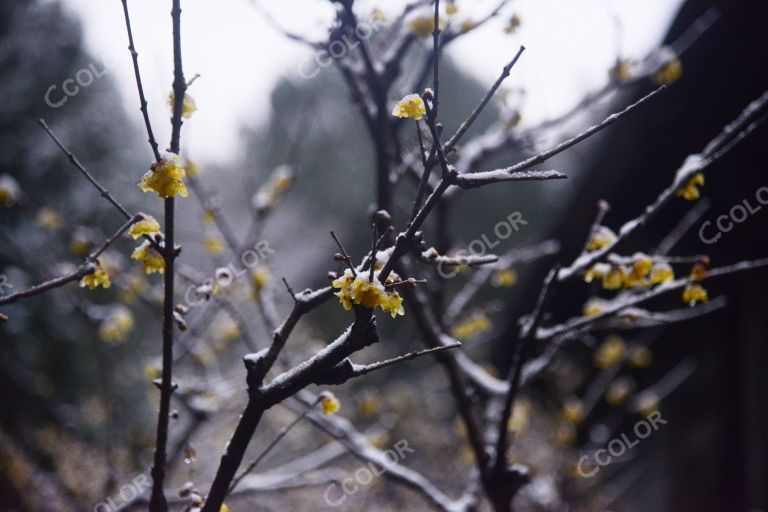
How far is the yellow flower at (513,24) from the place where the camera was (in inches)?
93.9

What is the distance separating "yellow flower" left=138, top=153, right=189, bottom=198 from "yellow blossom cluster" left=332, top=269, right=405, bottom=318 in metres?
0.45

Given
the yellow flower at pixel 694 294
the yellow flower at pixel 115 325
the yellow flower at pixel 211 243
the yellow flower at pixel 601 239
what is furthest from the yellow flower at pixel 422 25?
the yellow flower at pixel 115 325

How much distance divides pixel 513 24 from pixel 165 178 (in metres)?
1.96

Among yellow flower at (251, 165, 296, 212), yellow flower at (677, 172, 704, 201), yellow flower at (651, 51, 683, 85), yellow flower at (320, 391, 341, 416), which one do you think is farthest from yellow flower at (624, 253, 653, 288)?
yellow flower at (251, 165, 296, 212)

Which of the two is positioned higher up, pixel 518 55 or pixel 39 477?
pixel 39 477

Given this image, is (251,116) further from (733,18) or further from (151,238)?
(151,238)

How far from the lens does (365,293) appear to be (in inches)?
41.1

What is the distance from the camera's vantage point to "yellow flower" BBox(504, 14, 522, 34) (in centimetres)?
238

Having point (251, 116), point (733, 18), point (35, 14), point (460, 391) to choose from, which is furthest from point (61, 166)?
point (251, 116)

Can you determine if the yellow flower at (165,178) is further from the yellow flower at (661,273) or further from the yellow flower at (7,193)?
the yellow flower at (7,193)

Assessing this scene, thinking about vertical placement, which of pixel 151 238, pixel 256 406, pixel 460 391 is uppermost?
pixel 151 238

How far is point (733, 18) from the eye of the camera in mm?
3143

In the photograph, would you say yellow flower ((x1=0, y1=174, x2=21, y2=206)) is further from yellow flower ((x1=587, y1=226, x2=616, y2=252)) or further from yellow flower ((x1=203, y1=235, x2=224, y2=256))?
yellow flower ((x1=587, y1=226, x2=616, y2=252))

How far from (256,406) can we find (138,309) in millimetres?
9111
